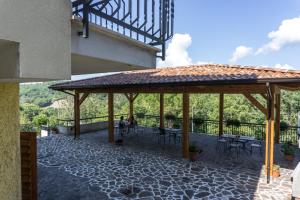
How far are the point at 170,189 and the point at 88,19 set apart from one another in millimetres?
4998

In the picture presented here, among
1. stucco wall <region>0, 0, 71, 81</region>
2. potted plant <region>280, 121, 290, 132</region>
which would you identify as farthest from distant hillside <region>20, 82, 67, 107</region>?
stucco wall <region>0, 0, 71, 81</region>

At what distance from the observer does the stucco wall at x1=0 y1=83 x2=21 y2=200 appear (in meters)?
2.61

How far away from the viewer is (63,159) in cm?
890

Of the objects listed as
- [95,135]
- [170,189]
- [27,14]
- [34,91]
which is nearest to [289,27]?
[95,135]

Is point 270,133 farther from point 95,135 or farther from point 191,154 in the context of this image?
point 95,135

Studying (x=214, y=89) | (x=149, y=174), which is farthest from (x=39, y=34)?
(x=214, y=89)

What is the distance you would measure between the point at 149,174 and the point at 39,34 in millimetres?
6344

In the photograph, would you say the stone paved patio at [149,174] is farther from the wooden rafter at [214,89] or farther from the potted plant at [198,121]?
the potted plant at [198,121]

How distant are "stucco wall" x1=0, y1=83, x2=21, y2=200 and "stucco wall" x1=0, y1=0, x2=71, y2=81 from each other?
1.14 m

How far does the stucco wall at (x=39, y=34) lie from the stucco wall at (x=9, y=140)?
1.14 m

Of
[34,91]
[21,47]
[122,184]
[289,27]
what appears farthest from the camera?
[34,91]

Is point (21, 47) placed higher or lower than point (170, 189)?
higher

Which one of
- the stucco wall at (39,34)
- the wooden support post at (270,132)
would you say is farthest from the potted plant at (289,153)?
the stucco wall at (39,34)

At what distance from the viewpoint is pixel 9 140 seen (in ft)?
8.92
